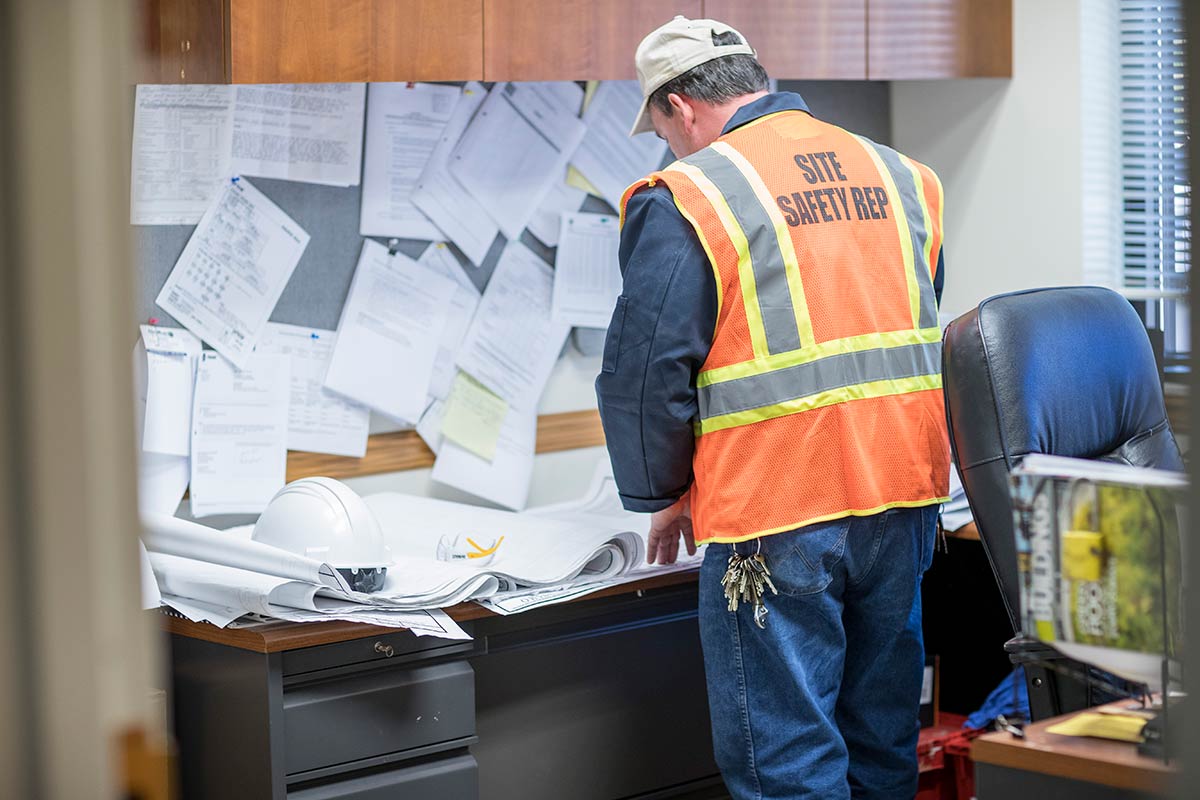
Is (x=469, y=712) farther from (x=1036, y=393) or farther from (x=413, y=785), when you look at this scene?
(x=1036, y=393)

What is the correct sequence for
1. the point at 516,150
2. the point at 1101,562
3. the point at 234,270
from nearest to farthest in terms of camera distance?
the point at 1101,562, the point at 234,270, the point at 516,150

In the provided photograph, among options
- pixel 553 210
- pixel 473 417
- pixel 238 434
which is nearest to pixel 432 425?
pixel 473 417

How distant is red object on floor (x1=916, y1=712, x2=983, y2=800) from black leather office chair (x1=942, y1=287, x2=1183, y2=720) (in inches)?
27.7

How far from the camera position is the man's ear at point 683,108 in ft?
6.63

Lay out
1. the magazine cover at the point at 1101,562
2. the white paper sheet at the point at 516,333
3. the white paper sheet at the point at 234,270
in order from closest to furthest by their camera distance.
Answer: the magazine cover at the point at 1101,562
the white paper sheet at the point at 234,270
the white paper sheet at the point at 516,333

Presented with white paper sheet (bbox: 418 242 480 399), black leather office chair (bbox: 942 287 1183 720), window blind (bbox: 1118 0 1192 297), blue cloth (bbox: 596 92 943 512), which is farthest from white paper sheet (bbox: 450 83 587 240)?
window blind (bbox: 1118 0 1192 297)

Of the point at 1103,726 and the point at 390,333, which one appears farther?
the point at 390,333

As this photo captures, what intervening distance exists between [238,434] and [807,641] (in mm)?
1083

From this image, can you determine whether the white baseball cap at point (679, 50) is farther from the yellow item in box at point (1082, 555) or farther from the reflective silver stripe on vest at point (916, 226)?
the yellow item in box at point (1082, 555)

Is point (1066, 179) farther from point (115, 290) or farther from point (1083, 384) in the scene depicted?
point (115, 290)

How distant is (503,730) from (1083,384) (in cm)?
104

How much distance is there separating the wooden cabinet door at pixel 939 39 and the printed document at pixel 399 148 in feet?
2.82

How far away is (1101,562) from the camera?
102cm

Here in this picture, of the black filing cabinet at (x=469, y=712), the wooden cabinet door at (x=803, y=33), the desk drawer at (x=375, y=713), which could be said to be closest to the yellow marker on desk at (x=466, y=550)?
the black filing cabinet at (x=469, y=712)
